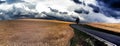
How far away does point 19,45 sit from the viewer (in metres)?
19.4

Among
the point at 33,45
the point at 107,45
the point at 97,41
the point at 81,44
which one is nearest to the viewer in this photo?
the point at 107,45

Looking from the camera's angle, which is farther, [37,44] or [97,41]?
[37,44]

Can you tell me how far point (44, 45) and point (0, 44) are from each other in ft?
10.1

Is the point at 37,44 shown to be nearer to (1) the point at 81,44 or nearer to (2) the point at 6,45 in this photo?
(2) the point at 6,45

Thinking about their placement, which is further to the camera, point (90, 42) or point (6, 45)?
point (6, 45)

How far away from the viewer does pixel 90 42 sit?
1636 cm

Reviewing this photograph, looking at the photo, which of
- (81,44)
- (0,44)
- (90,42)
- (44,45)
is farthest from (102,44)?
(0,44)

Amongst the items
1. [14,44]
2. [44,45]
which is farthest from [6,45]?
[44,45]

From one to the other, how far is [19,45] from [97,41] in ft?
18.0

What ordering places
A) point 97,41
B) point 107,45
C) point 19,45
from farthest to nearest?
point 19,45 → point 97,41 → point 107,45

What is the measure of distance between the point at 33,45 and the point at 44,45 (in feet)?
3.93

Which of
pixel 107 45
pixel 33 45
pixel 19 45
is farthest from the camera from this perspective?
pixel 33 45

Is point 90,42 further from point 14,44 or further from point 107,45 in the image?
point 14,44

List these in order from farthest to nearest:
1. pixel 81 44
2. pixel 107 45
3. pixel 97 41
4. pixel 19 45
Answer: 1. pixel 19 45
2. pixel 81 44
3. pixel 97 41
4. pixel 107 45
